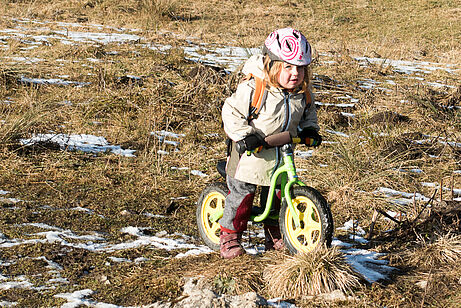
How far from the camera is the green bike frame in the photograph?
3250mm

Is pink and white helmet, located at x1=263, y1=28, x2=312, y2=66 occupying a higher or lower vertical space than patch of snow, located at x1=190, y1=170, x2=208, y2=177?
higher

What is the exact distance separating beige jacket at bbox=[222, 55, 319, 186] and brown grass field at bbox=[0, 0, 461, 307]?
1.79ft

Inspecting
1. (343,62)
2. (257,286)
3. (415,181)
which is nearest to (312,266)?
(257,286)

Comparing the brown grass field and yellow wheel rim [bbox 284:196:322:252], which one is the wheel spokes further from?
the brown grass field

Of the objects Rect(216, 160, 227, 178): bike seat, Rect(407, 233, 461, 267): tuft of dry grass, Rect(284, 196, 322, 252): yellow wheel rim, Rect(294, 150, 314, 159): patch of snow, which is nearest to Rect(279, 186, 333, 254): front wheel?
Rect(284, 196, 322, 252): yellow wheel rim

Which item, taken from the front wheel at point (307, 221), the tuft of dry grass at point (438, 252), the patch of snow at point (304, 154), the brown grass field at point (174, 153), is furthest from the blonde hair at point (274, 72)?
the patch of snow at point (304, 154)

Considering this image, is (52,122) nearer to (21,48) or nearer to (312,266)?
(21,48)

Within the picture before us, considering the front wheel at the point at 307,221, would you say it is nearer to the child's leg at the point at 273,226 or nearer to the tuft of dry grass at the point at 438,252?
the child's leg at the point at 273,226

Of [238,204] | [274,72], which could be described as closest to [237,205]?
[238,204]

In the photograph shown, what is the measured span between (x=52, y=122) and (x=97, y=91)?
116cm

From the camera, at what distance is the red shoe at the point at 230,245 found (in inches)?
138

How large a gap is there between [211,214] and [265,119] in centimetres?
93

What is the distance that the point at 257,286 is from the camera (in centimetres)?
Result: 308

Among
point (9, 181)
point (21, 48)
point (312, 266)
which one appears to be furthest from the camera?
point (21, 48)
